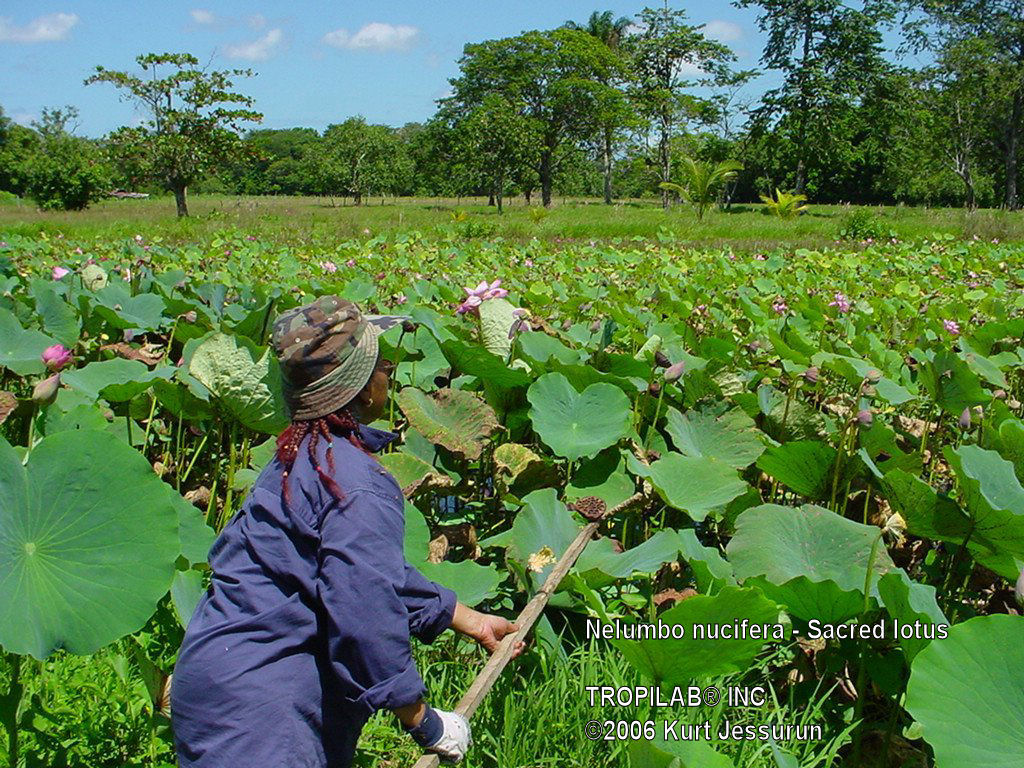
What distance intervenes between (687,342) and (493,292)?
2.62 feet

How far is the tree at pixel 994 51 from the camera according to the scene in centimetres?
2967

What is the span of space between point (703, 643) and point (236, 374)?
1.09m

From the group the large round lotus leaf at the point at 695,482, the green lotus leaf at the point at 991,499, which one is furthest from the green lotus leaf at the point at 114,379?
the green lotus leaf at the point at 991,499

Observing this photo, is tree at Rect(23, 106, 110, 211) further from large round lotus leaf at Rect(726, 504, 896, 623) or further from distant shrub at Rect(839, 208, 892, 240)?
large round lotus leaf at Rect(726, 504, 896, 623)

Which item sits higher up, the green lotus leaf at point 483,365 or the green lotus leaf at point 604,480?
the green lotus leaf at point 483,365

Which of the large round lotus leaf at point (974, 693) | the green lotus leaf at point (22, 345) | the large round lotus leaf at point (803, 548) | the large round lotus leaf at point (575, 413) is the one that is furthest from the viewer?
the green lotus leaf at point (22, 345)

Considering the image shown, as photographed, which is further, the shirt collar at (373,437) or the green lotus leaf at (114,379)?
the green lotus leaf at (114,379)

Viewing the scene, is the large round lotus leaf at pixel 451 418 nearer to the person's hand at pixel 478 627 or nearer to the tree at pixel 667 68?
the person's hand at pixel 478 627

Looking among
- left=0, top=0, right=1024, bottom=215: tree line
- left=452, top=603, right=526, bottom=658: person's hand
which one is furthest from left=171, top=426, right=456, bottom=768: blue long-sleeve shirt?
left=0, top=0, right=1024, bottom=215: tree line

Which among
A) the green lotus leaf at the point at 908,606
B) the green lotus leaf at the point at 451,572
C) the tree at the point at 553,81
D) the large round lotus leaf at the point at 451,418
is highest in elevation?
the tree at the point at 553,81

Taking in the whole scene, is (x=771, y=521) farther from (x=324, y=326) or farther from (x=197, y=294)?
(x=197, y=294)

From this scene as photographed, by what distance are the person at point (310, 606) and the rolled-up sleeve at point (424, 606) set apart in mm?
134

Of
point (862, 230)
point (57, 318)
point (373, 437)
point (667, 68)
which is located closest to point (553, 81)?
point (667, 68)

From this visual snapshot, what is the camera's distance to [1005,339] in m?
3.11
